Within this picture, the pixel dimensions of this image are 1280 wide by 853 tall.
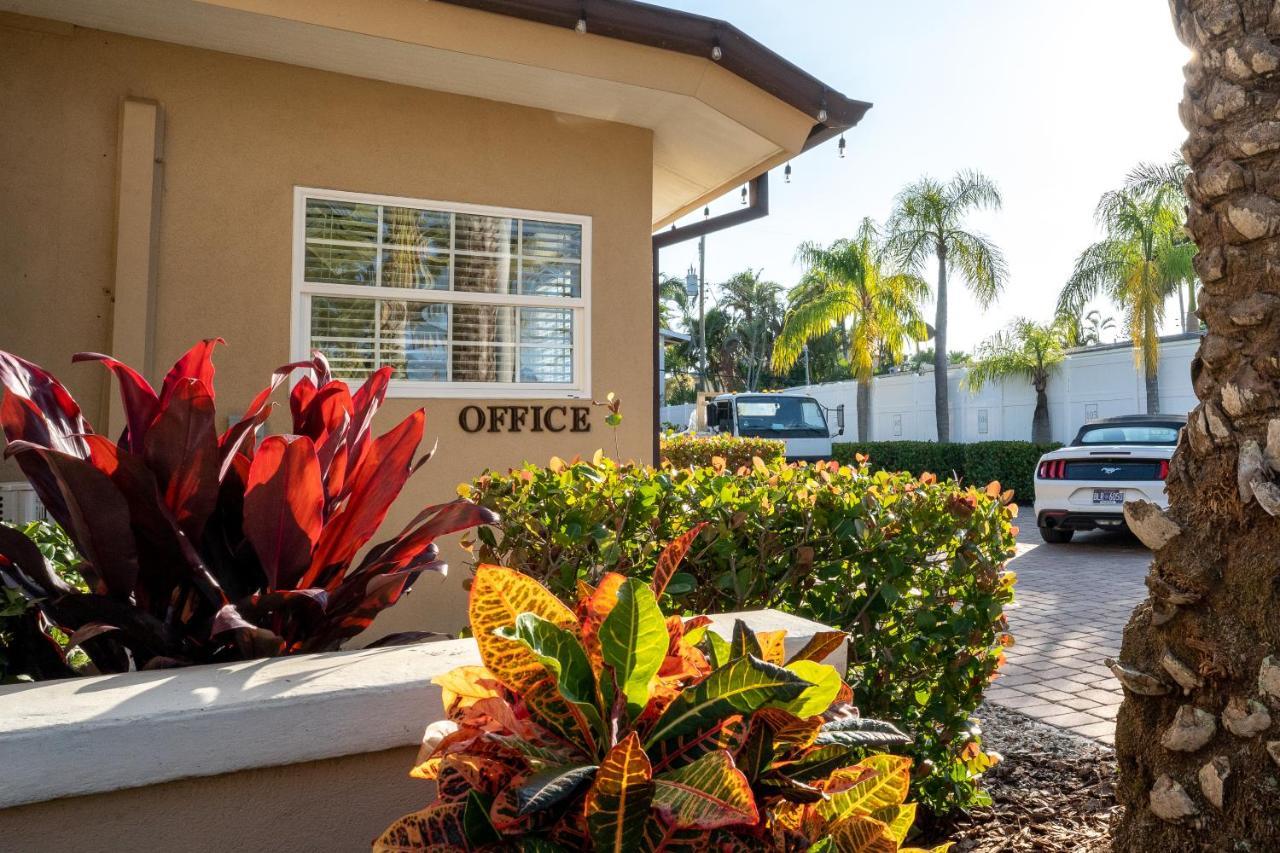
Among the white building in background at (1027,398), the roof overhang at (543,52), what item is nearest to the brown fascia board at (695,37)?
the roof overhang at (543,52)

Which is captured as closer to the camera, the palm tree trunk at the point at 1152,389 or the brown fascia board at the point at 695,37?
the brown fascia board at the point at 695,37

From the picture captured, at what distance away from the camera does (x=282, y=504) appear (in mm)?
1748

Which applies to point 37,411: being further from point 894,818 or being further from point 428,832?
point 894,818

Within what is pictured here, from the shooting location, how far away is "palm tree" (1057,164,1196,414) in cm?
2042

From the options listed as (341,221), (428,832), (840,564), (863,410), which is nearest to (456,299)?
(341,221)

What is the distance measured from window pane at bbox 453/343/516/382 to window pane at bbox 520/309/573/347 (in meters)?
0.17

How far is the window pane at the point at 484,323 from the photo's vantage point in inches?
248

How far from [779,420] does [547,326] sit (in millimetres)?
15848

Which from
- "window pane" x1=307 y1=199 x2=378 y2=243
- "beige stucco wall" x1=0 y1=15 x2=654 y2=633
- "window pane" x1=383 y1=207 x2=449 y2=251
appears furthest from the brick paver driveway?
"window pane" x1=307 y1=199 x2=378 y2=243

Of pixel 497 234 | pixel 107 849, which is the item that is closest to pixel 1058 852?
pixel 107 849

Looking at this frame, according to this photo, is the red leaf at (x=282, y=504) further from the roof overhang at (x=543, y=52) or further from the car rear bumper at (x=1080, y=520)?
the car rear bumper at (x=1080, y=520)

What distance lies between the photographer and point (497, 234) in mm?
6352

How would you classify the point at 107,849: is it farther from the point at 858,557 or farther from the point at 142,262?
the point at 142,262

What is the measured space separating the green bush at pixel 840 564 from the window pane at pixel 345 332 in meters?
3.37
